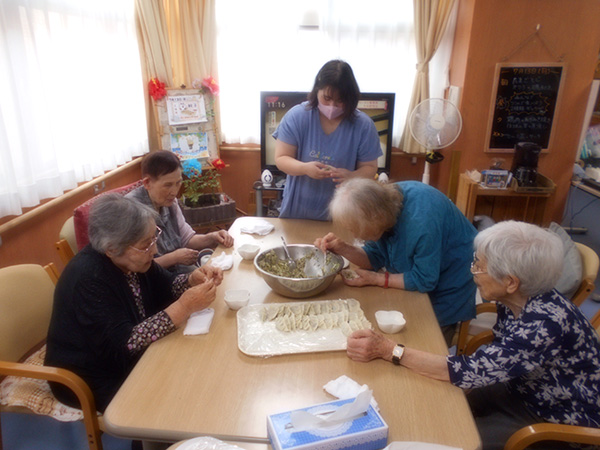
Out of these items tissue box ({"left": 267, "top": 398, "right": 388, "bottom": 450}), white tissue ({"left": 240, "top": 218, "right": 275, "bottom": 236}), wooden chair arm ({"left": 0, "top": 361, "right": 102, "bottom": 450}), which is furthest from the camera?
white tissue ({"left": 240, "top": 218, "right": 275, "bottom": 236})

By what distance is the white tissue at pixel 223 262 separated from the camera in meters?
1.95

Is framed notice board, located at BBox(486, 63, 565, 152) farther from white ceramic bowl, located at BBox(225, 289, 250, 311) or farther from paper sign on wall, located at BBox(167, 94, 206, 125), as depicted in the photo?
white ceramic bowl, located at BBox(225, 289, 250, 311)

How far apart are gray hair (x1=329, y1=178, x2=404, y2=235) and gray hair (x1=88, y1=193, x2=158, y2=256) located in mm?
741

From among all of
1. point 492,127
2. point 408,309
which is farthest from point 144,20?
point 408,309

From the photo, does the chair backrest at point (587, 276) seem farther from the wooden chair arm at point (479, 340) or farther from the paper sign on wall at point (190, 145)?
the paper sign on wall at point (190, 145)

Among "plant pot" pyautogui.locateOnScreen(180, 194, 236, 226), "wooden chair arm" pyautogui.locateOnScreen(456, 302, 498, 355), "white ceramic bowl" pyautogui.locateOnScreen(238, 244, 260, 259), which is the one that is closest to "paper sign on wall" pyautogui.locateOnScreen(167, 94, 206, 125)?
"plant pot" pyautogui.locateOnScreen(180, 194, 236, 226)

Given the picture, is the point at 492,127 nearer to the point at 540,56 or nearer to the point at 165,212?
the point at 540,56

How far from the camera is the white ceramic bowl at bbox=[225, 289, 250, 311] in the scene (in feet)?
5.20

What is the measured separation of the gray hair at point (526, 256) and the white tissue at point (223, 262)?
3.64 ft

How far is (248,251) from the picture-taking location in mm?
2041

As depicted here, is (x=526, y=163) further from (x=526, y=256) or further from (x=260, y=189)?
(x=526, y=256)

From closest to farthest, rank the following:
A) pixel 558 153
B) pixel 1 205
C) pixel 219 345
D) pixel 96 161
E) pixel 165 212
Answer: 1. pixel 219 345
2. pixel 1 205
3. pixel 165 212
4. pixel 96 161
5. pixel 558 153

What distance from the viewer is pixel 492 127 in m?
3.80

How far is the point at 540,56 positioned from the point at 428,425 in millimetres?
3621
